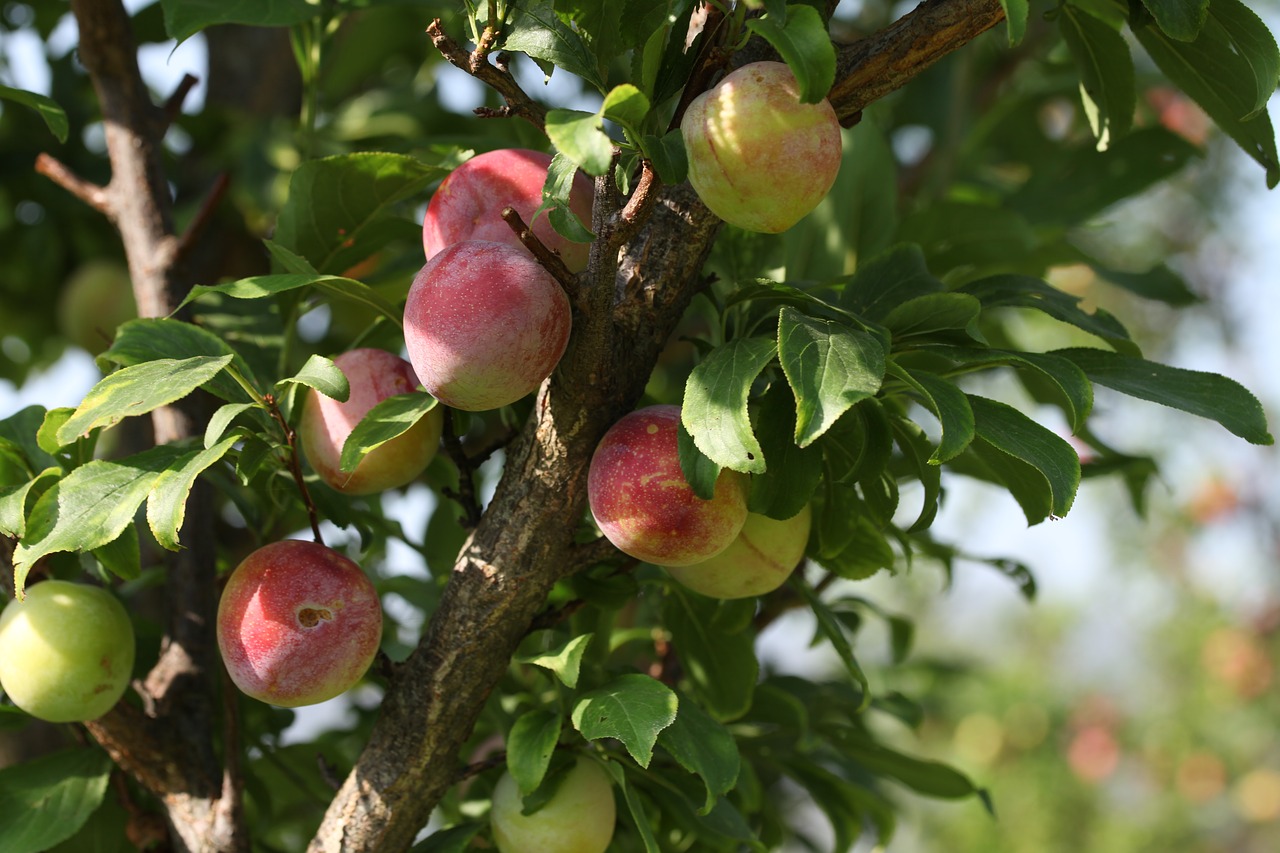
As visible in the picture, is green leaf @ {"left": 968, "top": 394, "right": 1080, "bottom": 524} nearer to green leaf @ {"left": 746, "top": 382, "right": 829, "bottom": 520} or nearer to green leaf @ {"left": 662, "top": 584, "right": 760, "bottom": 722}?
green leaf @ {"left": 746, "top": 382, "right": 829, "bottom": 520}

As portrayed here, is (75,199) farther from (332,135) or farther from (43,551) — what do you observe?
(43,551)

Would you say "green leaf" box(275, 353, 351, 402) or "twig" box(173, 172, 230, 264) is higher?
"green leaf" box(275, 353, 351, 402)

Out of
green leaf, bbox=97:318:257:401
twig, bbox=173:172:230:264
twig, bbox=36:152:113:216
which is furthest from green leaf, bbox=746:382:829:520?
twig, bbox=36:152:113:216

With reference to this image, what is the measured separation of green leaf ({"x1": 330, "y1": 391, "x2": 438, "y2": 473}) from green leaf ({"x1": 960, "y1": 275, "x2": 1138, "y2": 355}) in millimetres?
378

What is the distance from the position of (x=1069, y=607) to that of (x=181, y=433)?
501 cm

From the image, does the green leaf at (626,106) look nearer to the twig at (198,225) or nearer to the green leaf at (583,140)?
the green leaf at (583,140)

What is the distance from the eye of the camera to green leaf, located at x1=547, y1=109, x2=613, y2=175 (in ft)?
1.60

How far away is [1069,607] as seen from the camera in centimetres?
520

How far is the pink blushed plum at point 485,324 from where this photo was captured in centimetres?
59

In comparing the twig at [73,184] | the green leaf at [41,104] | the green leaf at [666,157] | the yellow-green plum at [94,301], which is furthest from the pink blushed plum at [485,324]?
the yellow-green plum at [94,301]

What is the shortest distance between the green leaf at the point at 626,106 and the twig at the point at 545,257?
0.07 m

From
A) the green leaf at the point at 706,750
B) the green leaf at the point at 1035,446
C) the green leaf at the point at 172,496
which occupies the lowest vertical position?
the green leaf at the point at 706,750

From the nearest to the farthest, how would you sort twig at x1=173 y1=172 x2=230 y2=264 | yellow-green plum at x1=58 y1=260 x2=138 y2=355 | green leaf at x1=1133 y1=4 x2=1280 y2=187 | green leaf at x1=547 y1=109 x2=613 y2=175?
1. green leaf at x1=547 y1=109 x2=613 y2=175
2. green leaf at x1=1133 y1=4 x2=1280 y2=187
3. twig at x1=173 y1=172 x2=230 y2=264
4. yellow-green plum at x1=58 y1=260 x2=138 y2=355

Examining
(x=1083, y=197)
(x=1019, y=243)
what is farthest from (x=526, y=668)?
(x=1083, y=197)
